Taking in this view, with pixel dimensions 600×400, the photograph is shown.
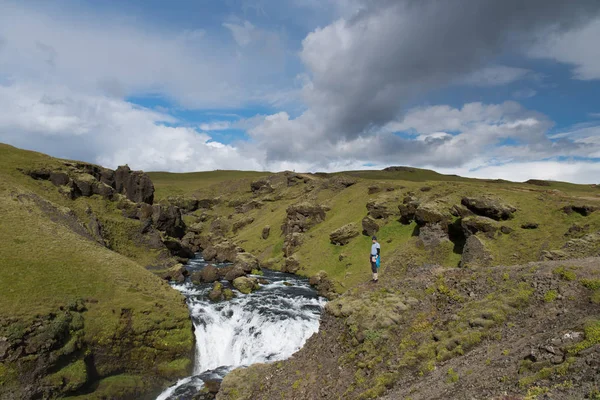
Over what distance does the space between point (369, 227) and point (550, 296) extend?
53865 millimetres

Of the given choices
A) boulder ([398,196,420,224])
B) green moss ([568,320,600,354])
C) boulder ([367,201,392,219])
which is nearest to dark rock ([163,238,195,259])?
boulder ([367,201,392,219])

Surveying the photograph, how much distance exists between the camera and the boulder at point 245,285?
5534 centimetres

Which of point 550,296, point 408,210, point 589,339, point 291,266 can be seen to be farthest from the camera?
point 291,266

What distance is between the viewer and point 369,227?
7050 centimetres

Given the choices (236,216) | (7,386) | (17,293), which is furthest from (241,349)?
(236,216)

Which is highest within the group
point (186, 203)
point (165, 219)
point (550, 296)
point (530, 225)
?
point (186, 203)

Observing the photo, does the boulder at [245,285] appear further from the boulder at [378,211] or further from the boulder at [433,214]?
the boulder at [433,214]

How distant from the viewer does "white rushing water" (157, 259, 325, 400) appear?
1426 inches

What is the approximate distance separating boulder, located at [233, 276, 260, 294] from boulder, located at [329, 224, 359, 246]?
74.1 ft

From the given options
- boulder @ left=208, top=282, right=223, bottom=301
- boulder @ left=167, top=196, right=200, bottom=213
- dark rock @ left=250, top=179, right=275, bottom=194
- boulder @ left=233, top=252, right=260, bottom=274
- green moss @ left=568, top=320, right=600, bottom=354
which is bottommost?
boulder @ left=208, top=282, right=223, bottom=301

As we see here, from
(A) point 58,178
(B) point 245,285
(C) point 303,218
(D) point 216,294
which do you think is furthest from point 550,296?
(A) point 58,178

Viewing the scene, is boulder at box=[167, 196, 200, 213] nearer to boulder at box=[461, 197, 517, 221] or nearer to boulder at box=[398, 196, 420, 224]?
boulder at box=[398, 196, 420, 224]

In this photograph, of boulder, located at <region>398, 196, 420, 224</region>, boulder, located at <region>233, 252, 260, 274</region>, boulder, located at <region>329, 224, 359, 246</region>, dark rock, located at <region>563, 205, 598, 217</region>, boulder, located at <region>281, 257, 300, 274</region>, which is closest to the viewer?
dark rock, located at <region>563, 205, 598, 217</region>

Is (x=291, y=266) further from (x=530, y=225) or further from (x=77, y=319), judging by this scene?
(x=77, y=319)
